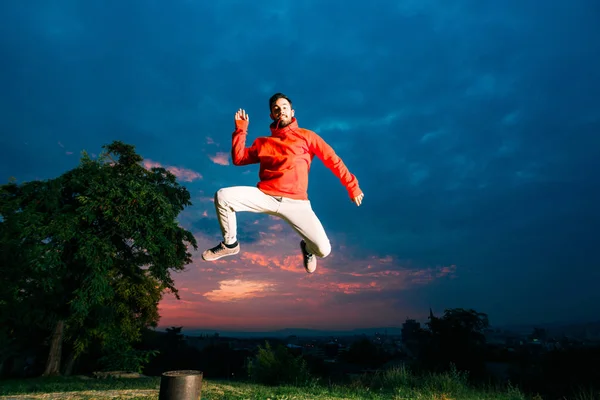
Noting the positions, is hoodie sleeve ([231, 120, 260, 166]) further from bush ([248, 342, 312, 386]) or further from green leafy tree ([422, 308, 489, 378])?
green leafy tree ([422, 308, 489, 378])

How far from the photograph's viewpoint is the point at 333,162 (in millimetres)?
4453

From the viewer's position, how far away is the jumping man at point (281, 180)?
4.02 meters

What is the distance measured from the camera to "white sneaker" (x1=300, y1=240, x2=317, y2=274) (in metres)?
4.66

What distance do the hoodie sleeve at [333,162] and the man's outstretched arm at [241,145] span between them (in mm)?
635

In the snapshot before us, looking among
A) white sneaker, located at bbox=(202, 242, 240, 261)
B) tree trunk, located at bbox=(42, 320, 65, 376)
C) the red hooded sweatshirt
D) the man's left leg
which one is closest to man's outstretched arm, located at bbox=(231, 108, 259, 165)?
the red hooded sweatshirt

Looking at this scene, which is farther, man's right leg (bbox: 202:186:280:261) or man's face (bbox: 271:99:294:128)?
man's face (bbox: 271:99:294:128)

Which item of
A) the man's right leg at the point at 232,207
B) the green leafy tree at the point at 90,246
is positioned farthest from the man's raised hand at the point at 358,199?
the green leafy tree at the point at 90,246

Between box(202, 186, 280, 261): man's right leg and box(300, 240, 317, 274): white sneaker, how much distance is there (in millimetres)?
813

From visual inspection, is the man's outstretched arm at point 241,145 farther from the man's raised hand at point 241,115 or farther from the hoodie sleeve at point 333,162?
the hoodie sleeve at point 333,162

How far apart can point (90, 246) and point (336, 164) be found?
14.3 meters

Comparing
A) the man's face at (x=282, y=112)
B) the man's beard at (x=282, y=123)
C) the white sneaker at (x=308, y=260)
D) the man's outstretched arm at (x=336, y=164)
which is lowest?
the white sneaker at (x=308, y=260)

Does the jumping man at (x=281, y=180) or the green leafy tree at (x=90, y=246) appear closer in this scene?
the jumping man at (x=281, y=180)

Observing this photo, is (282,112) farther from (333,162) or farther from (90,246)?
(90,246)

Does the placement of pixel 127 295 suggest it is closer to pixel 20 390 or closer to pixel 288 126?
pixel 20 390
